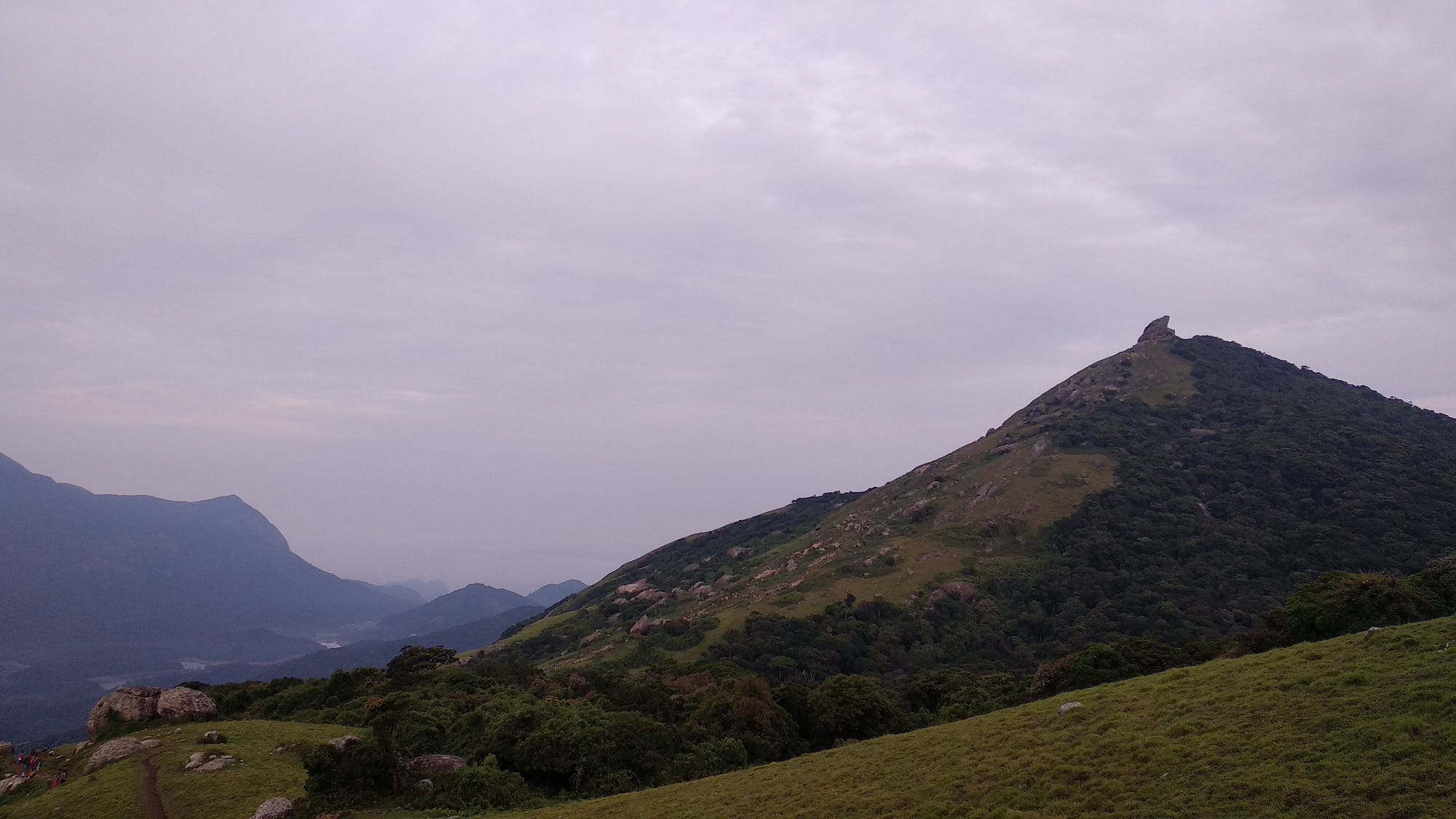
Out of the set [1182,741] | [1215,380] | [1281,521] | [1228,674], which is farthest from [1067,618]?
[1215,380]

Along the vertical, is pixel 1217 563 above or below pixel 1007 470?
below

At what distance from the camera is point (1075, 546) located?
10475cm

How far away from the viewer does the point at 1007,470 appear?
418 feet

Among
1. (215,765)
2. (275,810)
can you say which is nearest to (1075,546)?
(275,810)

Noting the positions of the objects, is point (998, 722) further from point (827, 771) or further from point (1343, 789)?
point (1343, 789)

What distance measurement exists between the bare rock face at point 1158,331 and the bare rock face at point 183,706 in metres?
214

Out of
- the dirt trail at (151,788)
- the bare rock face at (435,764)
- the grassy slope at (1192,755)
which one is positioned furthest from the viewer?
the bare rock face at (435,764)

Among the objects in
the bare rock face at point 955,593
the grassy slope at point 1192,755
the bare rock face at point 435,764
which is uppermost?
the grassy slope at point 1192,755

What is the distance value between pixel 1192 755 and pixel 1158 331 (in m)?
207

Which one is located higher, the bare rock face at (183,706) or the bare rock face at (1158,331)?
the bare rock face at (1158,331)

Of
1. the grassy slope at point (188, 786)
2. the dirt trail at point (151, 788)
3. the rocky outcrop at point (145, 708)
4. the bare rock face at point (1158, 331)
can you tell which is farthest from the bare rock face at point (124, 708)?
the bare rock face at point (1158, 331)

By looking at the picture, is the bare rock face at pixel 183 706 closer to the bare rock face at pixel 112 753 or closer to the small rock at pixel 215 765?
the bare rock face at pixel 112 753

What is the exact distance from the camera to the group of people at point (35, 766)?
1449 inches

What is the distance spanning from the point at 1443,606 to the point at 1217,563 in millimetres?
68640
